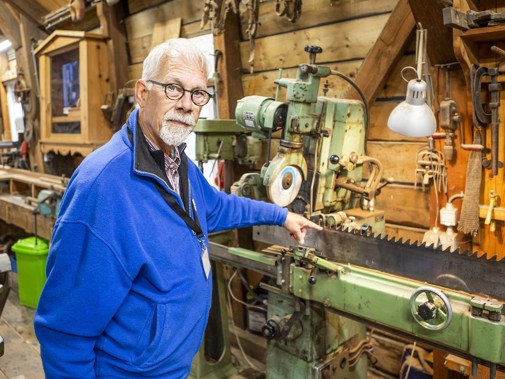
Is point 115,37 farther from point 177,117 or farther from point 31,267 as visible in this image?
point 177,117

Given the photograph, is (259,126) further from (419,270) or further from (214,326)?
(214,326)

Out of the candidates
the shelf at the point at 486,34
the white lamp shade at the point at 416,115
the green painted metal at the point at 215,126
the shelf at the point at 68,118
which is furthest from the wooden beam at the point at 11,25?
the shelf at the point at 486,34

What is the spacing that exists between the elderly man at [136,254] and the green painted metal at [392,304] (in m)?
0.44

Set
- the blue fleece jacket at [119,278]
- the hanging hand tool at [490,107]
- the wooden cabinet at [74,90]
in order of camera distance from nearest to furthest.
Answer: the blue fleece jacket at [119,278]
the hanging hand tool at [490,107]
the wooden cabinet at [74,90]

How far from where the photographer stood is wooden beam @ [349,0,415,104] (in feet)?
6.76

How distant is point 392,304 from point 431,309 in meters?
0.13

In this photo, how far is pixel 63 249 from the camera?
3.49 ft

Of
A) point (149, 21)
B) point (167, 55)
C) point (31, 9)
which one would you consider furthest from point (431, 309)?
point (31, 9)

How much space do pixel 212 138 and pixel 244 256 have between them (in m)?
0.75

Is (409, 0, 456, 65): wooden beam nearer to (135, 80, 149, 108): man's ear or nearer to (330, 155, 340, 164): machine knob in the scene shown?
(330, 155, 340, 164): machine knob

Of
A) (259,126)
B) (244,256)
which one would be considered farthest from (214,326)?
(259,126)

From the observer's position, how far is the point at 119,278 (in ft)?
3.59

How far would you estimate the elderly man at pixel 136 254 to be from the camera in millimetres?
1067

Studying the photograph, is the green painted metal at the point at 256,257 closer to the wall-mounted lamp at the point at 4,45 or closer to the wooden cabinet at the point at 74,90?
the wooden cabinet at the point at 74,90
